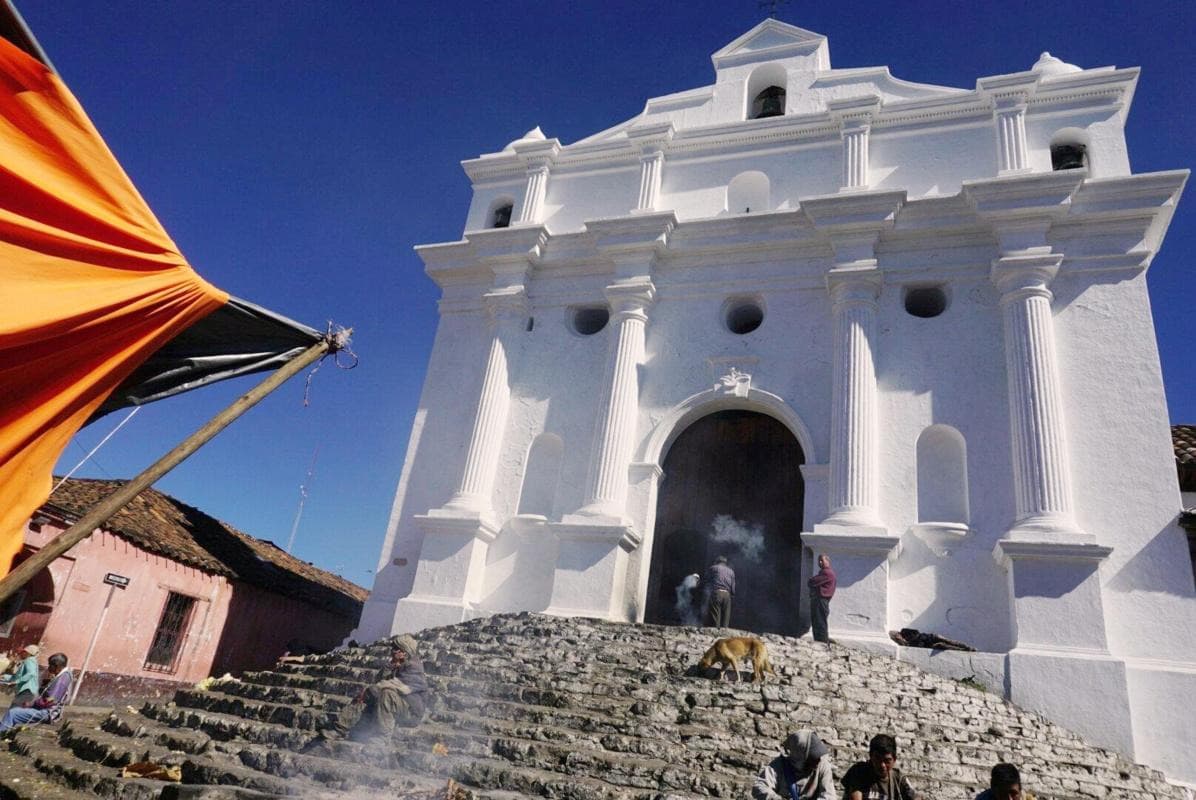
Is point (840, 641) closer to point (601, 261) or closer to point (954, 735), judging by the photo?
point (954, 735)

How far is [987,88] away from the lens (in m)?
13.3

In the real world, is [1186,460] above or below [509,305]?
below

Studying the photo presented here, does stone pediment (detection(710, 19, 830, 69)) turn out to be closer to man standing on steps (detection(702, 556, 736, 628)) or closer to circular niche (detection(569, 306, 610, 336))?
circular niche (detection(569, 306, 610, 336))

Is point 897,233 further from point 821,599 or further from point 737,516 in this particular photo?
point 821,599

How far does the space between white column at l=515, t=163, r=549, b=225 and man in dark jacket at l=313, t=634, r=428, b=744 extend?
10511 mm

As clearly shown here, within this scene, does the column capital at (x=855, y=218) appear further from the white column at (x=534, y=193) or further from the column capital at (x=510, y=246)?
the white column at (x=534, y=193)

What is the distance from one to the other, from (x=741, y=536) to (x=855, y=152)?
7365 mm

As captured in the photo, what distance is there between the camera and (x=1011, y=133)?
42.0 feet

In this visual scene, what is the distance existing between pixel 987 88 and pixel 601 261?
24.8 feet

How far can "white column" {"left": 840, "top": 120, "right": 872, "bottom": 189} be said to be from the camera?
13.5m

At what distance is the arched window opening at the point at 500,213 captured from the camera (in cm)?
1628

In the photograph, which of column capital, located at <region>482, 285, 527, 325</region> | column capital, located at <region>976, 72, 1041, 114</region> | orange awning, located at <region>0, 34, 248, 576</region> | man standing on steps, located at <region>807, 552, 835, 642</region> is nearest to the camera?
orange awning, located at <region>0, 34, 248, 576</region>

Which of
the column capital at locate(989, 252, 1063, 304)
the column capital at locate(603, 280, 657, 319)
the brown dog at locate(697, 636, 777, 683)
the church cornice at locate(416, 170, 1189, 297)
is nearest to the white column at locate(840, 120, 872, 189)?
the church cornice at locate(416, 170, 1189, 297)

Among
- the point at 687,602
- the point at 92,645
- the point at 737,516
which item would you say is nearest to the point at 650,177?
the point at 737,516
